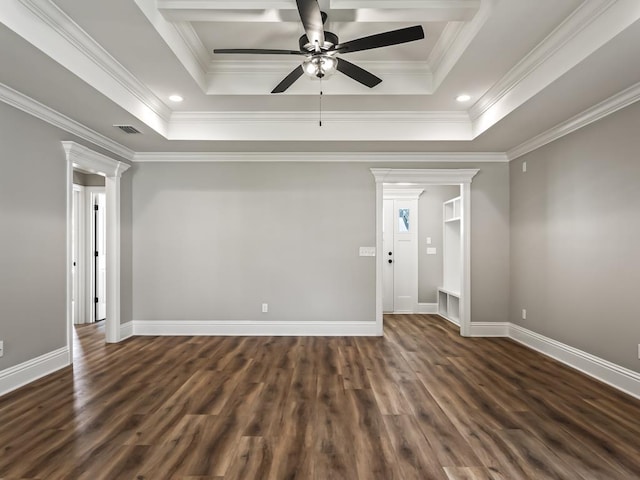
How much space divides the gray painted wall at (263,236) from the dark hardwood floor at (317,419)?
3.46 ft

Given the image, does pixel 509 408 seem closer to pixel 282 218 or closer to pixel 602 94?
pixel 602 94

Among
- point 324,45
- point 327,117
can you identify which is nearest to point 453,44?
point 324,45

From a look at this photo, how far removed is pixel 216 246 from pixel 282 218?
1.04m

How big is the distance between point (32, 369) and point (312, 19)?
3894mm

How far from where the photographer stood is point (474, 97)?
3818 mm

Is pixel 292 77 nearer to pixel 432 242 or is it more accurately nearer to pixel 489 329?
pixel 489 329

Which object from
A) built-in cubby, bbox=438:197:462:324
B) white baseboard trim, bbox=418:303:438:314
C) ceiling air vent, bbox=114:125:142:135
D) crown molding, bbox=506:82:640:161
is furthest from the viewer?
white baseboard trim, bbox=418:303:438:314

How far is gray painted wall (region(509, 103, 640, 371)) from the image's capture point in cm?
310

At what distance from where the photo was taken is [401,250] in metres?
6.85

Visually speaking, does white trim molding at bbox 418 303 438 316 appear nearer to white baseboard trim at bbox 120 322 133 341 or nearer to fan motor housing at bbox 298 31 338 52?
white baseboard trim at bbox 120 322 133 341

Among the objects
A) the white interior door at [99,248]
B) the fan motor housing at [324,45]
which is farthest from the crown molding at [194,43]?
the white interior door at [99,248]

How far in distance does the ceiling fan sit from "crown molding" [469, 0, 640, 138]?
1132mm

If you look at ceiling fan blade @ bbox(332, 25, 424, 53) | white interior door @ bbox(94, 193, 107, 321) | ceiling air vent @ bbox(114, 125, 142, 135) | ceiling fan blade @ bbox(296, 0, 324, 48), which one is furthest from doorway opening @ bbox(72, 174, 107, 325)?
ceiling fan blade @ bbox(332, 25, 424, 53)

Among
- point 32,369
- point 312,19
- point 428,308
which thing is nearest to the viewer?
point 312,19
